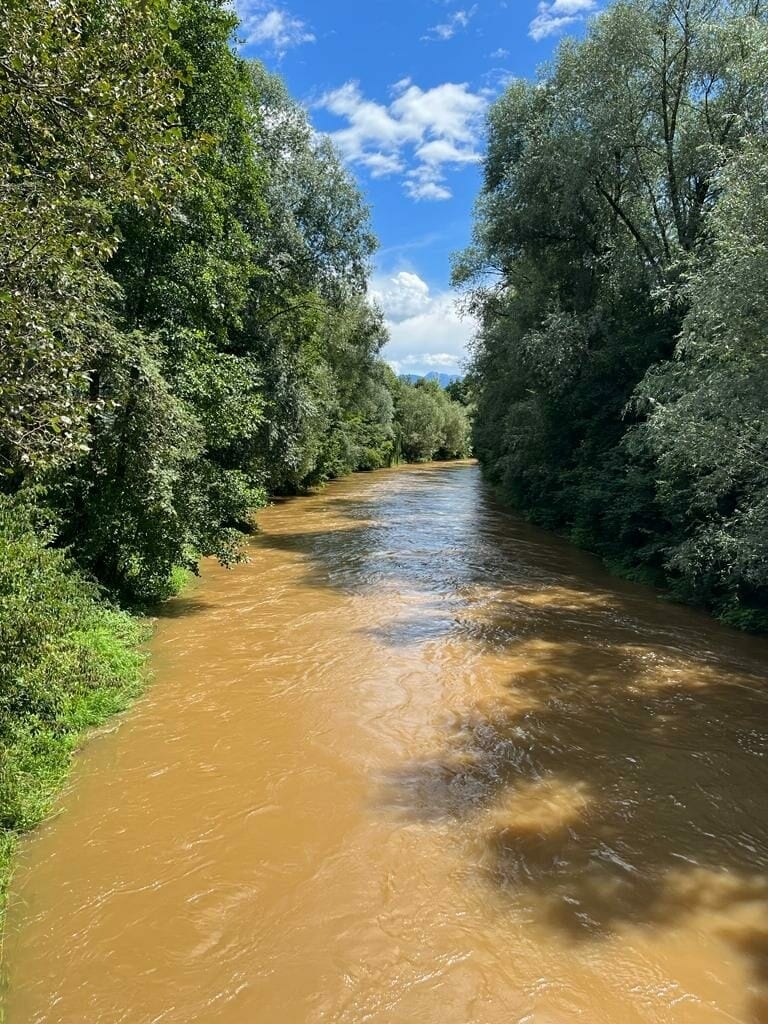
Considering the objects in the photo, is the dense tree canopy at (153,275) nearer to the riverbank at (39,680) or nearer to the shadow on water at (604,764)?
the riverbank at (39,680)

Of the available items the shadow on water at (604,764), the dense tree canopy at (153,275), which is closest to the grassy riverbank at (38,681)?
the dense tree canopy at (153,275)

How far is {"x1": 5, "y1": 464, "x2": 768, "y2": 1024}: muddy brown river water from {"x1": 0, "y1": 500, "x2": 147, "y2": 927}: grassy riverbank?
0.82 ft

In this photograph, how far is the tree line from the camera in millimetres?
9445

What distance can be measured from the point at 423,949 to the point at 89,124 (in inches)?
221

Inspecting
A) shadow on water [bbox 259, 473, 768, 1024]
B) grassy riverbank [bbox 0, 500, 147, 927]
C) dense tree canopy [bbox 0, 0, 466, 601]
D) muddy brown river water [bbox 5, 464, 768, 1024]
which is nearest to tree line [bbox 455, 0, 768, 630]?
shadow on water [bbox 259, 473, 768, 1024]

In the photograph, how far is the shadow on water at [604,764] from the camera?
4512 mm

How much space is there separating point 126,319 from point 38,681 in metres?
6.18

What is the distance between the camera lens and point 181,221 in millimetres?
9867

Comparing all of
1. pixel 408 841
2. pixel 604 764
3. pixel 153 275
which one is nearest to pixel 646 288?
pixel 153 275

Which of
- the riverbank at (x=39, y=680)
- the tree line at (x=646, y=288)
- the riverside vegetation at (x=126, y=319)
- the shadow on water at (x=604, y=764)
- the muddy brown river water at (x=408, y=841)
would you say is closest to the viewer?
the muddy brown river water at (x=408, y=841)

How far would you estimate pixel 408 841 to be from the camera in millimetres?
5000

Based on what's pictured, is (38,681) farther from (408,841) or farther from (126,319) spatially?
(126,319)

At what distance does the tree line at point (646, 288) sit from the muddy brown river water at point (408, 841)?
10.9 ft

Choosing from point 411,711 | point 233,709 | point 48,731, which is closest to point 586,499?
point 411,711
